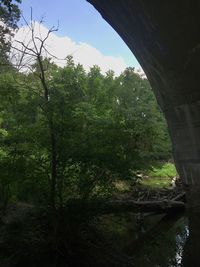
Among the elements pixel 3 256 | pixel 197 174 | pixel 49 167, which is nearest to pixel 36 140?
pixel 49 167

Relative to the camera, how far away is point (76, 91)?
814 centimetres

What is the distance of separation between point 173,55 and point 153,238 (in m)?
6.35

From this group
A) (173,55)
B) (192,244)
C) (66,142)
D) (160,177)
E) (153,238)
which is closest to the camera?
(66,142)

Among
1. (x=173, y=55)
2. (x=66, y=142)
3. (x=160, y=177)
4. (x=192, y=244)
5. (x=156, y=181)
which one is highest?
(x=173, y=55)

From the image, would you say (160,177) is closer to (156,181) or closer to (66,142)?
(156,181)

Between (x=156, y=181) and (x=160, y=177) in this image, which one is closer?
(x=156, y=181)

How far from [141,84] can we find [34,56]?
35020 mm

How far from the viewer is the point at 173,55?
9.52m

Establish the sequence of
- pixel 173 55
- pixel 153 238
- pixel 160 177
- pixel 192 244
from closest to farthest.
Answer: pixel 173 55 < pixel 192 244 < pixel 153 238 < pixel 160 177

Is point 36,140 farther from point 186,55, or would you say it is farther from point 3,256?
point 186,55

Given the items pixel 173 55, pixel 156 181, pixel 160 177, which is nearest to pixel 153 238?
pixel 173 55

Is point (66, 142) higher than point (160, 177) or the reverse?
the reverse

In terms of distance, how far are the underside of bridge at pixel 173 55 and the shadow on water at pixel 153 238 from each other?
1587mm

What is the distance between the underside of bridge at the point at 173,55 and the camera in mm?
8484
